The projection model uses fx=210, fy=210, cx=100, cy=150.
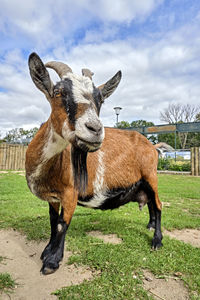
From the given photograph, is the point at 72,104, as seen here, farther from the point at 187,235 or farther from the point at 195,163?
the point at 195,163

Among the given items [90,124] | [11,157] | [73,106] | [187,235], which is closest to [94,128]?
[90,124]

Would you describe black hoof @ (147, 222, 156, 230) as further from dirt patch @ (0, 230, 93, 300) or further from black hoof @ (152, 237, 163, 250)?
dirt patch @ (0, 230, 93, 300)

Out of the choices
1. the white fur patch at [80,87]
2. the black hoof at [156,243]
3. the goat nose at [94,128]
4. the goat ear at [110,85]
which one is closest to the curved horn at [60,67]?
the white fur patch at [80,87]

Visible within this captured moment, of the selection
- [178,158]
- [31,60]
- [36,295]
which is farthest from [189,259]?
[178,158]

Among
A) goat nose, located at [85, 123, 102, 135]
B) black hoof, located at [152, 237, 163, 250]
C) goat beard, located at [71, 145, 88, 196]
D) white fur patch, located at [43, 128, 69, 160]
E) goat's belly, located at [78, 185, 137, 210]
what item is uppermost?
goat nose, located at [85, 123, 102, 135]

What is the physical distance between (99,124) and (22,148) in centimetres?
1477

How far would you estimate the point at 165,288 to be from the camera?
2.20 metres

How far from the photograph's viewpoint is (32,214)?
4652 mm

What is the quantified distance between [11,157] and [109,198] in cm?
1349

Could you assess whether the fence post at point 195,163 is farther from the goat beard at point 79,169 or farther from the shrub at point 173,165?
the goat beard at point 79,169

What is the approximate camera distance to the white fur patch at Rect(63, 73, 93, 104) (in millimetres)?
1949

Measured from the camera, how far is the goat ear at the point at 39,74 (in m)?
2.06

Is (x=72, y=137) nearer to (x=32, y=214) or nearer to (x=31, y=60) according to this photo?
(x=31, y=60)

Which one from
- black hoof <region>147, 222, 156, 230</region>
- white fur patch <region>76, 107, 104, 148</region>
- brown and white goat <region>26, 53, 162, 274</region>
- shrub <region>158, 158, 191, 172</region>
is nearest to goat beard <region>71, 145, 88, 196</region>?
brown and white goat <region>26, 53, 162, 274</region>
